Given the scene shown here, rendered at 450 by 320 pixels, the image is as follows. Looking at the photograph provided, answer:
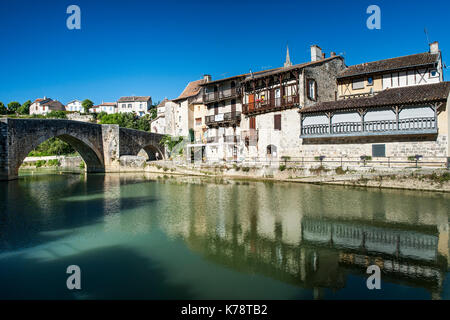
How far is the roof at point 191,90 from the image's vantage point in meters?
44.2

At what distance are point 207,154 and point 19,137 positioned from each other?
19750 mm

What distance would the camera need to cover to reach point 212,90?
36625mm

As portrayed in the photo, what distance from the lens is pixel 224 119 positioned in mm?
34406

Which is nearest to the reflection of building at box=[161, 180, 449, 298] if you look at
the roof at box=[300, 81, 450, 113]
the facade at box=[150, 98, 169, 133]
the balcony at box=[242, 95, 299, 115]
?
the roof at box=[300, 81, 450, 113]

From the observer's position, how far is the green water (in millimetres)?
5891

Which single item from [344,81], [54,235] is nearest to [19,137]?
[54,235]

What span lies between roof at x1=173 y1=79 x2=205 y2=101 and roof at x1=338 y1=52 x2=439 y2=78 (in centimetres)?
2245

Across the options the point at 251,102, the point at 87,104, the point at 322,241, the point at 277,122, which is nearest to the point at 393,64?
the point at 277,122

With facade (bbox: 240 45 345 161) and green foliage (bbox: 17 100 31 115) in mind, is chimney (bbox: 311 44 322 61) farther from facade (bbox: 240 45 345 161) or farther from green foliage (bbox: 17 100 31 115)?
green foliage (bbox: 17 100 31 115)

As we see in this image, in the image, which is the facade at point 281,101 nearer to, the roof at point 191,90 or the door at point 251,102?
the door at point 251,102

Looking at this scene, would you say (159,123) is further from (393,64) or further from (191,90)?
(393,64)
